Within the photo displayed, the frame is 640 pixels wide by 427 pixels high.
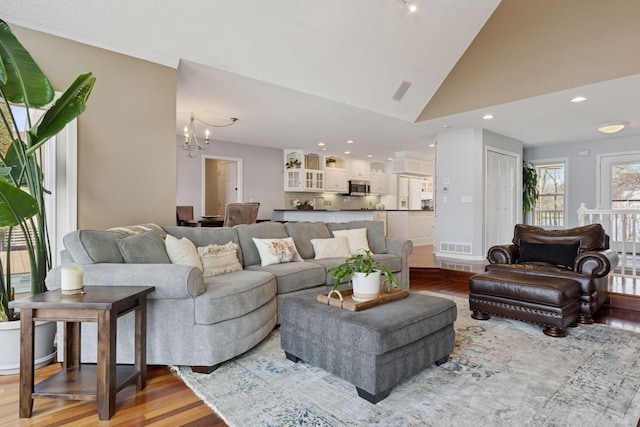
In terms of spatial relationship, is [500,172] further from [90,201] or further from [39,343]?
[39,343]

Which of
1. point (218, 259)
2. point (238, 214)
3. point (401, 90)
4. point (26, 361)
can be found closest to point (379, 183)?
point (401, 90)

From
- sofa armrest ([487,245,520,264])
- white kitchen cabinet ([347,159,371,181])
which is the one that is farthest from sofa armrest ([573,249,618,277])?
white kitchen cabinet ([347,159,371,181])

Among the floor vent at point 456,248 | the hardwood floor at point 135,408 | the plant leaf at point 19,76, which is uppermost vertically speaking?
the plant leaf at point 19,76

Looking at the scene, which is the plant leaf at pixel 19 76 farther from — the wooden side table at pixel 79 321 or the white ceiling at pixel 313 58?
the wooden side table at pixel 79 321

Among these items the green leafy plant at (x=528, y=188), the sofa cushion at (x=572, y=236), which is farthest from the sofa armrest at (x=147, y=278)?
the green leafy plant at (x=528, y=188)

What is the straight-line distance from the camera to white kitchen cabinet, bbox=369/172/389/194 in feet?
34.3

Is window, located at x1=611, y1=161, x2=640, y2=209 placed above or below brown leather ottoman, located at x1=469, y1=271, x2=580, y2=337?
above

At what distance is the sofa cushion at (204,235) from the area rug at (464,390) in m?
1.12

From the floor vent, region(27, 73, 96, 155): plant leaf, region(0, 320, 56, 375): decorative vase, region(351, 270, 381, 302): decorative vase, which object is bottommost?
region(0, 320, 56, 375): decorative vase

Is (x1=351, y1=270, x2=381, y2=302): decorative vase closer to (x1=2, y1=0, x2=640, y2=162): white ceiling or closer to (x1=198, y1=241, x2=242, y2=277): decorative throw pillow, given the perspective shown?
(x1=198, y1=241, x2=242, y2=277): decorative throw pillow

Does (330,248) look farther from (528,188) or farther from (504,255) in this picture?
(528,188)

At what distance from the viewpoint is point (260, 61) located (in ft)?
12.8

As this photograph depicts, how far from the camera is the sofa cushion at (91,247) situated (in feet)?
7.63

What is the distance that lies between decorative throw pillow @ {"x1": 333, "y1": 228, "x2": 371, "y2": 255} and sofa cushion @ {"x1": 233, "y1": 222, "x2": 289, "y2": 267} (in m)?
0.85
